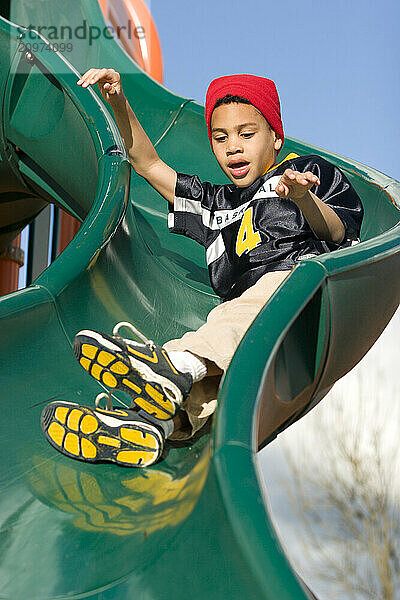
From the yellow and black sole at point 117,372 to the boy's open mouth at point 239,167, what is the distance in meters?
0.65

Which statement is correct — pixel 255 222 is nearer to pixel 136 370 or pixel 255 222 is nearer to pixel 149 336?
pixel 149 336

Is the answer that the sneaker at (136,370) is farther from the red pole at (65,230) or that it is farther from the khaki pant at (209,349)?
the red pole at (65,230)

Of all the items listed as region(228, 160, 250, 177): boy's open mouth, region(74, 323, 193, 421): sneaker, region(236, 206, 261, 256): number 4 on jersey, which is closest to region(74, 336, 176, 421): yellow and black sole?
region(74, 323, 193, 421): sneaker

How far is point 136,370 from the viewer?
3.17 ft

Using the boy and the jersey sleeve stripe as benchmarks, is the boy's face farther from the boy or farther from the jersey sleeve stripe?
the jersey sleeve stripe

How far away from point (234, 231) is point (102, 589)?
Answer: 90 centimetres

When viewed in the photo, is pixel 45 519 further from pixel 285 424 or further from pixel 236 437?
pixel 285 424

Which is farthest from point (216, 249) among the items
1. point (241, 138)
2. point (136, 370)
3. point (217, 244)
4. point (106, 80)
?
point (136, 370)

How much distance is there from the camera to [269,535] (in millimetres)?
664

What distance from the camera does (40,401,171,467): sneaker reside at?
979 millimetres

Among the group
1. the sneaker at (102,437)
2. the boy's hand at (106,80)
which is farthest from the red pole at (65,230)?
the sneaker at (102,437)

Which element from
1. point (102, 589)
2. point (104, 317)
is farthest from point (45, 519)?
point (104, 317)

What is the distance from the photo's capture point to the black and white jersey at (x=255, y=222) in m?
1.38

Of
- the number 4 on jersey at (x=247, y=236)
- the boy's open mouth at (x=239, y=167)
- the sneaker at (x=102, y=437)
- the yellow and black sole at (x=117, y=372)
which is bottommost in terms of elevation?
the sneaker at (x=102, y=437)
